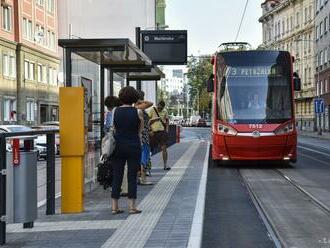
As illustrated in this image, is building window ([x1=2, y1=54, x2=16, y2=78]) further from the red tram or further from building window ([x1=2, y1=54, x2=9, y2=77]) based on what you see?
the red tram

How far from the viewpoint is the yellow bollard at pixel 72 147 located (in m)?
9.97

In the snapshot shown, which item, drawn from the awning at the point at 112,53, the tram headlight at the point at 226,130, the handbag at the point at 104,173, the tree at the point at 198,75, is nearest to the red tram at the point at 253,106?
the tram headlight at the point at 226,130

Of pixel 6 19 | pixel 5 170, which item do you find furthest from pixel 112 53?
pixel 6 19

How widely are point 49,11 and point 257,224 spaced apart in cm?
5897

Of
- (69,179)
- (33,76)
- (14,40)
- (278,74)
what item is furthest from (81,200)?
(33,76)

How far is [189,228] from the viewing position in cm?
845

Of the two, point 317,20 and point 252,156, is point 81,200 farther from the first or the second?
point 317,20

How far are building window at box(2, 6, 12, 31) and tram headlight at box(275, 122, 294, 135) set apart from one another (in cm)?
3906

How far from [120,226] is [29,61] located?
52.3 m

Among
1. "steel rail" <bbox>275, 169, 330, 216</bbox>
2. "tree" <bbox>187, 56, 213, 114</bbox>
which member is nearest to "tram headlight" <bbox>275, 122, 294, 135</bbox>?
"steel rail" <bbox>275, 169, 330, 216</bbox>

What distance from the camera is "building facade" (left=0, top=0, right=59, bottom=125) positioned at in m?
54.1

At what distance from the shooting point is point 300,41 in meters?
88.8

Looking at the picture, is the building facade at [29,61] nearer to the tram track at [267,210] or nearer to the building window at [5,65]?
the building window at [5,65]

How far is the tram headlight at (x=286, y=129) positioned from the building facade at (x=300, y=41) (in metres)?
58.0
